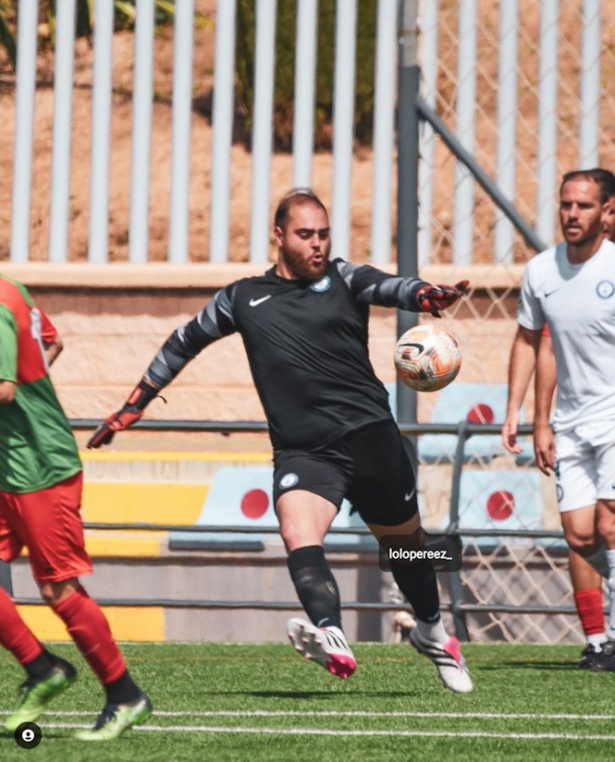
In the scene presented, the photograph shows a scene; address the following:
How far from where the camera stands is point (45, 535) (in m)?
5.46

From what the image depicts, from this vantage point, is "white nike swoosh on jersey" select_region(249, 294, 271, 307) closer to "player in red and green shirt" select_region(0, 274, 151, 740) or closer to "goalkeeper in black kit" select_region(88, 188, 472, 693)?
"goalkeeper in black kit" select_region(88, 188, 472, 693)

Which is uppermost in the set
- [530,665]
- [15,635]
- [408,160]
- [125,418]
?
[408,160]

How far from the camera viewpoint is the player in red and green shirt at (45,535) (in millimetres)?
5434

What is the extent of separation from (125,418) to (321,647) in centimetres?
146

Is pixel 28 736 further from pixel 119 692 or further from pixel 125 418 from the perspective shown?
pixel 125 418

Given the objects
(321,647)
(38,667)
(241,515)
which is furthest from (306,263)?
(241,515)

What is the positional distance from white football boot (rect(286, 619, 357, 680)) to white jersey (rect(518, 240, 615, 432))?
2.10 metres

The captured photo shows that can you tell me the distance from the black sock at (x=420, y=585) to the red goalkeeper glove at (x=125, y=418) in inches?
45.4

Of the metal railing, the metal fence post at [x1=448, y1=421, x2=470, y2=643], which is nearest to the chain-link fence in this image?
the metal fence post at [x1=448, y1=421, x2=470, y2=643]

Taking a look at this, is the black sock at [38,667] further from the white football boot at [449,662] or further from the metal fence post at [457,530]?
the metal fence post at [457,530]

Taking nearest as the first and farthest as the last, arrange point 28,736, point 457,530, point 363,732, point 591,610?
point 28,736 → point 363,732 → point 591,610 → point 457,530

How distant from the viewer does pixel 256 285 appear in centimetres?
691

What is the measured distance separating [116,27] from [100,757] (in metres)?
15.9

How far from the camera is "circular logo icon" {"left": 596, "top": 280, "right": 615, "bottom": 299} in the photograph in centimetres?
761
